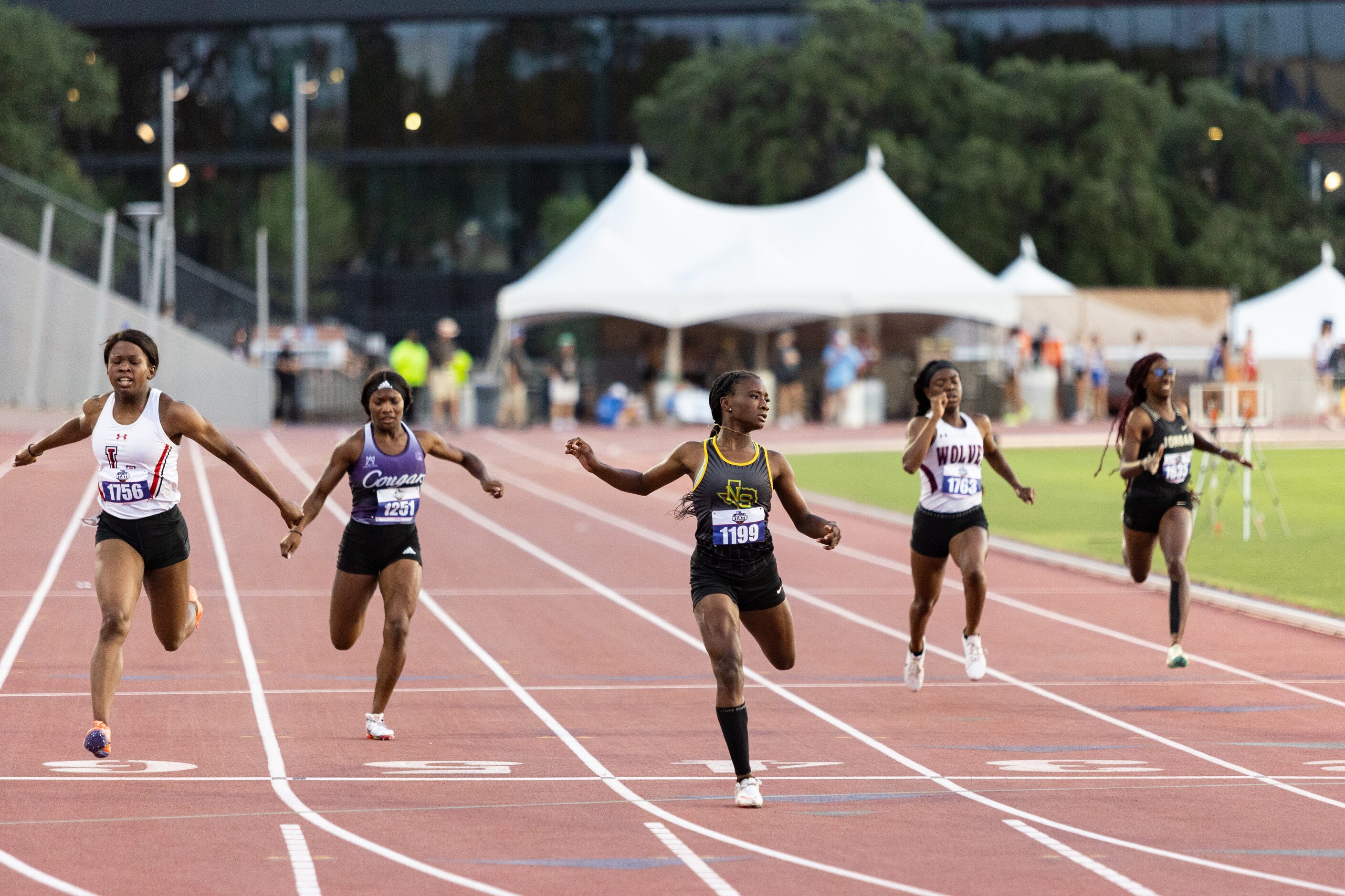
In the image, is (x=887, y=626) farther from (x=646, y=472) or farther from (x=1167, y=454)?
(x=646, y=472)

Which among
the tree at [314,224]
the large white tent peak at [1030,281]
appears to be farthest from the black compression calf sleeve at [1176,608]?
the tree at [314,224]

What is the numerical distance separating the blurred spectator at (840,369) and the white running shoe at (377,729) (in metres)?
31.5

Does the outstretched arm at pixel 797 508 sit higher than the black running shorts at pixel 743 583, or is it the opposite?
the outstretched arm at pixel 797 508

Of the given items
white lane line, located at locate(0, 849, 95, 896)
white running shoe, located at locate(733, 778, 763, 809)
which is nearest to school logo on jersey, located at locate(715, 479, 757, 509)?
white running shoe, located at locate(733, 778, 763, 809)

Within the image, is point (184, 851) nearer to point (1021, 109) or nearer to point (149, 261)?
point (149, 261)

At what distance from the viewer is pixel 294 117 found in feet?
222

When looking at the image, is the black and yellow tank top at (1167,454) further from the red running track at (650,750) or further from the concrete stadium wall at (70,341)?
the concrete stadium wall at (70,341)

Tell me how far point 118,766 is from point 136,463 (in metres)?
1.40

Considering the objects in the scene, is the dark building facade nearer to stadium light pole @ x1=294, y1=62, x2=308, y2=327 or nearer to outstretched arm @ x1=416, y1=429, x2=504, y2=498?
stadium light pole @ x1=294, y1=62, x2=308, y2=327

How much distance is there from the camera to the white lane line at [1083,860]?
6957 mm

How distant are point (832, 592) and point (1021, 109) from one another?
39722 millimetres

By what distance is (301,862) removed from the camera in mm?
7316

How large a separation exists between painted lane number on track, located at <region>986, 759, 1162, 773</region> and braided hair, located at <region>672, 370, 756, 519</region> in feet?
6.67

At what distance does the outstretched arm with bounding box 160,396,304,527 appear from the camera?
9.43 metres
